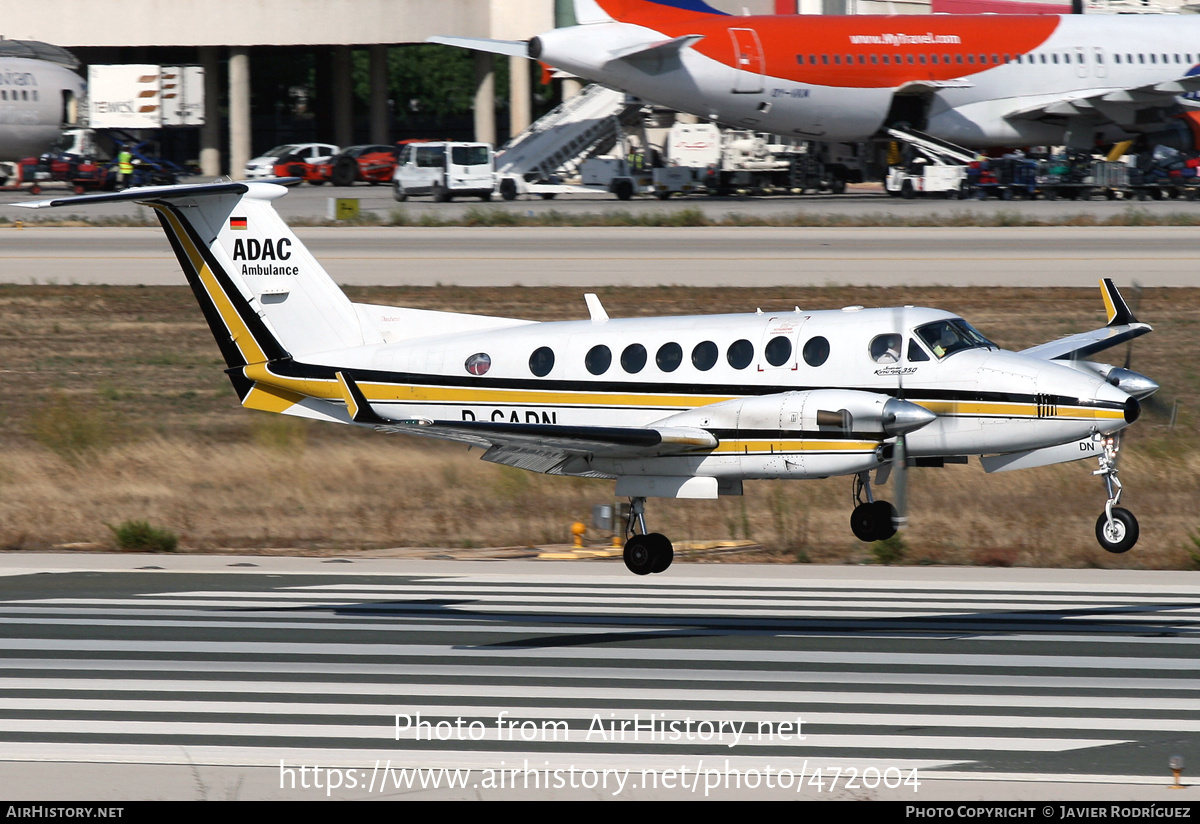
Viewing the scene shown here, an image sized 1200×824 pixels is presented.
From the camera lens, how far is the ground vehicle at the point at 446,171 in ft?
244

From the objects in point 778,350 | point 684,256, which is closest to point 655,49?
point 684,256

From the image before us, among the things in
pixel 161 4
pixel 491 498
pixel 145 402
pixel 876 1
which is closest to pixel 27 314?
pixel 145 402

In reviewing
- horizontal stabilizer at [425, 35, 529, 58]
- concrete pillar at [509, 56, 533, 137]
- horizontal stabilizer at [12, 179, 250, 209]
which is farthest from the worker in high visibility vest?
horizontal stabilizer at [12, 179, 250, 209]

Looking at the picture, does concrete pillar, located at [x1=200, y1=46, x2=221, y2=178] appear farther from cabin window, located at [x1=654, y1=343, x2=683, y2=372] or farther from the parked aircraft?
cabin window, located at [x1=654, y1=343, x2=683, y2=372]

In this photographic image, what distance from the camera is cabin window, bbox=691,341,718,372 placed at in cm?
2206

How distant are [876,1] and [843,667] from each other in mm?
91355

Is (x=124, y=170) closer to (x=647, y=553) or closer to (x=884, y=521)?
(x=647, y=553)

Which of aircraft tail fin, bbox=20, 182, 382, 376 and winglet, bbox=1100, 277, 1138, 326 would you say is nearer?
winglet, bbox=1100, 277, 1138, 326

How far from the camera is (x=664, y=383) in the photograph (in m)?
22.3

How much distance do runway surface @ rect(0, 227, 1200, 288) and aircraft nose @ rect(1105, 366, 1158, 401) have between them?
29.7 meters

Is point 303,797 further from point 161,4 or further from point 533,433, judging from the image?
point 161,4

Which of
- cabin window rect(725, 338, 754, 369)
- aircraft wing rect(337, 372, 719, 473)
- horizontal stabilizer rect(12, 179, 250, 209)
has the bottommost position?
aircraft wing rect(337, 372, 719, 473)

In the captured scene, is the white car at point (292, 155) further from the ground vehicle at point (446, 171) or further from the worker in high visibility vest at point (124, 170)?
the ground vehicle at point (446, 171)

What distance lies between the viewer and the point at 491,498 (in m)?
34.6
